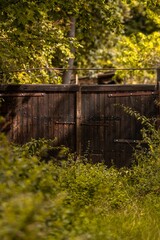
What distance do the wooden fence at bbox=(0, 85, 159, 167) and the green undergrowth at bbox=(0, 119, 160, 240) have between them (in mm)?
710

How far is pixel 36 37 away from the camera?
12.9 m

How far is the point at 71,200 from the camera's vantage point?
25.5 feet

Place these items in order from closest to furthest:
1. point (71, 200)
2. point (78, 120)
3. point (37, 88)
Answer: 1. point (71, 200)
2. point (78, 120)
3. point (37, 88)

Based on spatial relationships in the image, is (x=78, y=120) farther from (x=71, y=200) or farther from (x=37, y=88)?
(x=71, y=200)

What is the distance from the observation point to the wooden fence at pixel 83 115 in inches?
507

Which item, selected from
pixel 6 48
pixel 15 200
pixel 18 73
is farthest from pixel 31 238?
pixel 18 73

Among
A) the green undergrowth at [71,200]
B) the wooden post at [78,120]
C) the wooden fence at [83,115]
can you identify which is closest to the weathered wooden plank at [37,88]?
the wooden fence at [83,115]

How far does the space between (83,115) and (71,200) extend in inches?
220

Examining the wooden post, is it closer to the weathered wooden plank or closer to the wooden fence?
the wooden fence

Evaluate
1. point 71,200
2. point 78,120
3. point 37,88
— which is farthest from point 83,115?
point 71,200

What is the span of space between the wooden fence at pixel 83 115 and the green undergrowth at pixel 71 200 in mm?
710

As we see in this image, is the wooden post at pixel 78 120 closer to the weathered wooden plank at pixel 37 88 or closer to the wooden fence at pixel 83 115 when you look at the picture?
the wooden fence at pixel 83 115

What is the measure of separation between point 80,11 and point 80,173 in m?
5.47

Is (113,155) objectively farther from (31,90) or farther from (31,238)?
(31,238)
